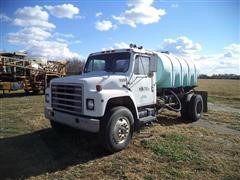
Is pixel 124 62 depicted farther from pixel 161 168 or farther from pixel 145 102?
pixel 161 168

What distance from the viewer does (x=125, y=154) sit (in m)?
6.60

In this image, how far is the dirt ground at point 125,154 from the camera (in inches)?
216

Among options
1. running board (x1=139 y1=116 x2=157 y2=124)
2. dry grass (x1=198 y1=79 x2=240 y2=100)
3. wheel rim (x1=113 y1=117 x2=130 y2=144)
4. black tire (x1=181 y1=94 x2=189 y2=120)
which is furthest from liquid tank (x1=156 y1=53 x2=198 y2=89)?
dry grass (x1=198 y1=79 x2=240 y2=100)

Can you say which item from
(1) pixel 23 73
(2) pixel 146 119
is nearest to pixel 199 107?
(2) pixel 146 119

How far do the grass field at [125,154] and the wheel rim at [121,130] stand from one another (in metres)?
0.33

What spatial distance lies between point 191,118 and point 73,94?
612 centimetres

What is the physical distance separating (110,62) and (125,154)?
106 inches

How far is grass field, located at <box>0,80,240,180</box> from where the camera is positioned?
5.50m

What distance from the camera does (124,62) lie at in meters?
7.67

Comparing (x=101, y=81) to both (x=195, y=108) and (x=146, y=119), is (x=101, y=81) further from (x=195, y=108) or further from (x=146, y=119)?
(x=195, y=108)

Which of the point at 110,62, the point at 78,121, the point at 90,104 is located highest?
the point at 110,62

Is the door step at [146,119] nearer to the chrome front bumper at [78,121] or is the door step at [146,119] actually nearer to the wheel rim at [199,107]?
the chrome front bumper at [78,121]

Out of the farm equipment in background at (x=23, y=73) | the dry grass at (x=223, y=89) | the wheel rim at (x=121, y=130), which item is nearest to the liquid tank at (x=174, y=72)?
the wheel rim at (x=121, y=130)

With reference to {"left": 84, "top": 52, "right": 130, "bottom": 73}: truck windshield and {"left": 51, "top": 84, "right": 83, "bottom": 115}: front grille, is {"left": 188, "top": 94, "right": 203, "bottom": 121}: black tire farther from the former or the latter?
{"left": 51, "top": 84, "right": 83, "bottom": 115}: front grille
